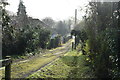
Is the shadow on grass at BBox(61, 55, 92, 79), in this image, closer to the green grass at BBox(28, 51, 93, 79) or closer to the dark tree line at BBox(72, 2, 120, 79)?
the green grass at BBox(28, 51, 93, 79)

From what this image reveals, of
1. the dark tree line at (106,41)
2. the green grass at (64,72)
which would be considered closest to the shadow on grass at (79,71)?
the green grass at (64,72)

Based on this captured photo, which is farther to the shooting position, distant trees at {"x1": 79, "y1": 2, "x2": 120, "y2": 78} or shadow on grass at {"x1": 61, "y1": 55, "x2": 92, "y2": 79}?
shadow on grass at {"x1": 61, "y1": 55, "x2": 92, "y2": 79}

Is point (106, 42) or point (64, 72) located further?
point (64, 72)

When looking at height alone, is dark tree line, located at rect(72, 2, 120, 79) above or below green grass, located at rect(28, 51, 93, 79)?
above

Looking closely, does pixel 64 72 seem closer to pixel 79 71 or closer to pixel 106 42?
pixel 79 71

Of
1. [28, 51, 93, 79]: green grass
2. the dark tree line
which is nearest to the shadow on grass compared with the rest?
[28, 51, 93, 79]: green grass

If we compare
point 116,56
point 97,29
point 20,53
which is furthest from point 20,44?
point 116,56

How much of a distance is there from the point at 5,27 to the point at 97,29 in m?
7.94

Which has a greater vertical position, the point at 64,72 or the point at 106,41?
the point at 106,41

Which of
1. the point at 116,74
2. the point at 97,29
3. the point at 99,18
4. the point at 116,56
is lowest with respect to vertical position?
the point at 116,74

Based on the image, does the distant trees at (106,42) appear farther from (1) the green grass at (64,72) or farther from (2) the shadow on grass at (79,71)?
(1) the green grass at (64,72)

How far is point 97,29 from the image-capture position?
9344mm

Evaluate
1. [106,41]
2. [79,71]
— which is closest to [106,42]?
[106,41]

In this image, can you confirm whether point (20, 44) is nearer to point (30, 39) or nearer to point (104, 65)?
point (30, 39)
